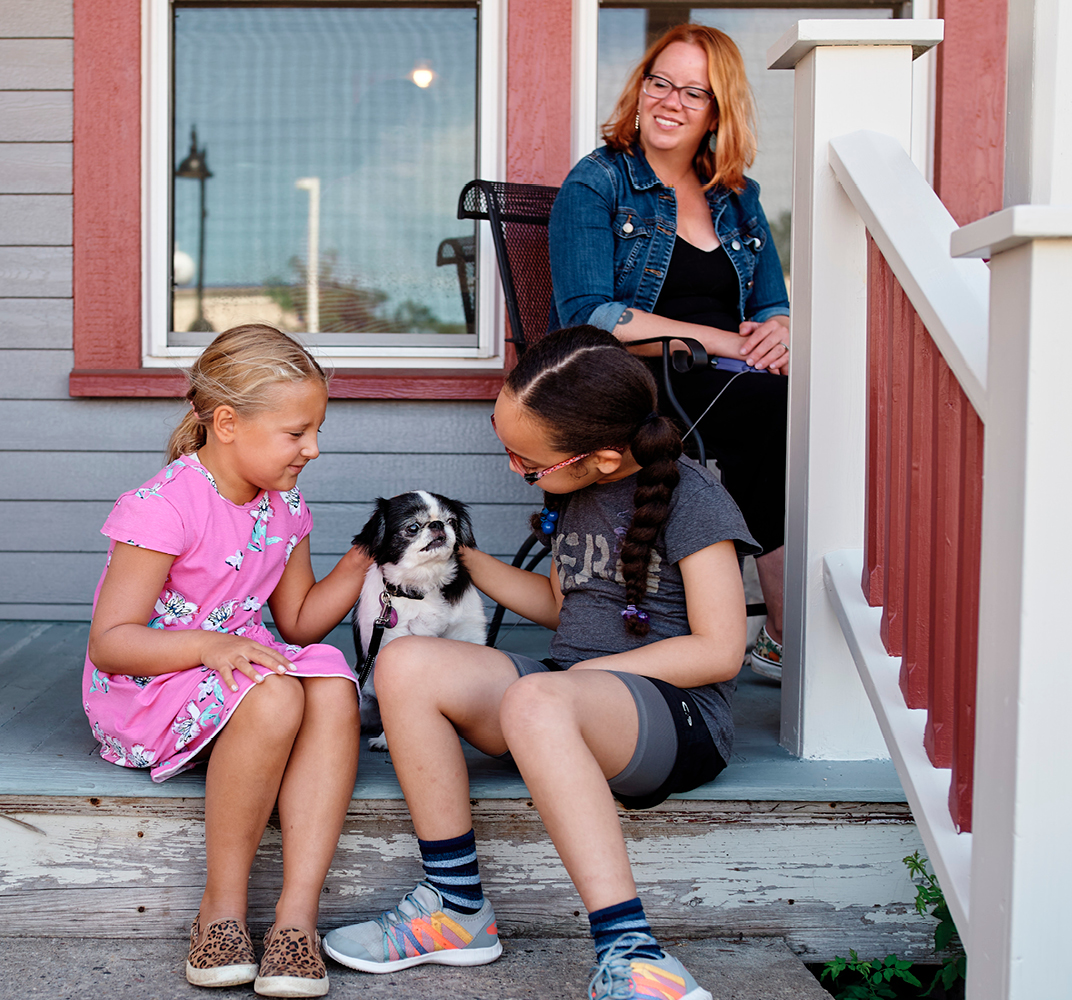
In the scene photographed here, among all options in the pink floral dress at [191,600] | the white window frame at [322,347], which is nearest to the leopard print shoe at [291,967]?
the pink floral dress at [191,600]

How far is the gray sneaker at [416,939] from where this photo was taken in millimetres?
1663

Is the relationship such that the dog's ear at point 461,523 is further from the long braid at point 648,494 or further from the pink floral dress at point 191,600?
the long braid at point 648,494

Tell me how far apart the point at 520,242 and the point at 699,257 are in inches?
23.7

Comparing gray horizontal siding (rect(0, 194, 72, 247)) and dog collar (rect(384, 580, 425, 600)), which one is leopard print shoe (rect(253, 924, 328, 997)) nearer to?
dog collar (rect(384, 580, 425, 600))

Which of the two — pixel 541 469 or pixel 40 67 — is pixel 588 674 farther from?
pixel 40 67

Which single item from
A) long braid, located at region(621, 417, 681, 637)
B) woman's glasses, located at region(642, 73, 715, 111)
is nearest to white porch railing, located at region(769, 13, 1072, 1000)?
long braid, located at region(621, 417, 681, 637)

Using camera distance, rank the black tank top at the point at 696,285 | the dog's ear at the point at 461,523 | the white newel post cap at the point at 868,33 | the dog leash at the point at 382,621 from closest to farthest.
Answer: the white newel post cap at the point at 868,33 → the dog leash at the point at 382,621 → the dog's ear at the point at 461,523 → the black tank top at the point at 696,285

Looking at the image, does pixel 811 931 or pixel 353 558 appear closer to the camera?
pixel 811 931

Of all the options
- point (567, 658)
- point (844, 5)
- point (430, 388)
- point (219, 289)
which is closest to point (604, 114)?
point (844, 5)

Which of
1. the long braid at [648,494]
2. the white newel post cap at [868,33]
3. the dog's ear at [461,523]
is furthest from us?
the dog's ear at [461,523]

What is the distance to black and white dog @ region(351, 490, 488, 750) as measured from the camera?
2.31 metres

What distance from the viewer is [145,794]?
180 cm

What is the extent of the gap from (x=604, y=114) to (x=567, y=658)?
7.26ft

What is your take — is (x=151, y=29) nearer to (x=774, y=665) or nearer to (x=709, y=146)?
(x=709, y=146)
